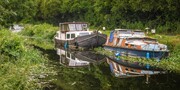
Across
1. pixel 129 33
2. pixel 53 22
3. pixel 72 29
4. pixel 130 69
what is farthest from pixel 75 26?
pixel 53 22

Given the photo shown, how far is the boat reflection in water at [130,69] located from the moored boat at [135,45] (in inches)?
52.2

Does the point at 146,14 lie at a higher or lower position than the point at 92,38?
higher

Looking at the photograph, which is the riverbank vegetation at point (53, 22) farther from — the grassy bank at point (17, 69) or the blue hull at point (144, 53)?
the blue hull at point (144, 53)

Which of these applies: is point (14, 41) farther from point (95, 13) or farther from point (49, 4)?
point (49, 4)

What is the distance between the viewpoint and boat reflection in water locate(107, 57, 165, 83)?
827 inches

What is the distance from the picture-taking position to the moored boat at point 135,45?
24.8 metres

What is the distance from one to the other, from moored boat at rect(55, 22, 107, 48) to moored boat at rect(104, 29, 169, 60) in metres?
2.86

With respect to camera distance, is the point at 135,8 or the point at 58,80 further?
the point at 135,8

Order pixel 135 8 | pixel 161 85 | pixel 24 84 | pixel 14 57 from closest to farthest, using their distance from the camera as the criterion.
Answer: pixel 24 84
pixel 161 85
pixel 14 57
pixel 135 8

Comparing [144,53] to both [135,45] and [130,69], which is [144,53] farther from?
[130,69]

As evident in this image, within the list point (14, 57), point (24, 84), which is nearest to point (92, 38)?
point (14, 57)

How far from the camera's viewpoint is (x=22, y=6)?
34.2 m

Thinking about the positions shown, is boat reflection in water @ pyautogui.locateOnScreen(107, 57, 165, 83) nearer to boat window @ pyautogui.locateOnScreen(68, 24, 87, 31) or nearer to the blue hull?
the blue hull

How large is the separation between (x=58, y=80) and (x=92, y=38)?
17112 millimetres
